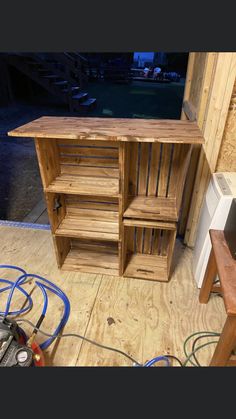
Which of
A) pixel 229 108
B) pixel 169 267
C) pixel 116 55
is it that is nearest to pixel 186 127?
pixel 229 108

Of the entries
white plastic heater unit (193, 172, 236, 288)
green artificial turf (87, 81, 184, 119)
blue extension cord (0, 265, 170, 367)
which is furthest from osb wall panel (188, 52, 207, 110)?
green artificial turf (87, 81, 184, 119)

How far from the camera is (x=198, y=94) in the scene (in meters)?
1.85

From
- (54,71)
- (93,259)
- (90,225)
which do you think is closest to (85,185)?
(90,225)

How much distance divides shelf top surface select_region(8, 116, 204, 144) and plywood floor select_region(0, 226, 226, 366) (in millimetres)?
1103

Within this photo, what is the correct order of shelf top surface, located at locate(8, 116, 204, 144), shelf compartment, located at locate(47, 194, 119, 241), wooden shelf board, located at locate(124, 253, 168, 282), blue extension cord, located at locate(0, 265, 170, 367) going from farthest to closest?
wooden shelf board, located at locate(124, 253, 168, 282)
shelf compartment, located at locate(47, 194, 119, 241)
blue extension cord, located at locate(0, 265, 170, 367)
shelf top surface, located at locate(8, 116, 204, 144)

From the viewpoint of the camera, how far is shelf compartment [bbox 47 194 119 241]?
1.78 meters

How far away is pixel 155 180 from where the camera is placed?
5.87ft

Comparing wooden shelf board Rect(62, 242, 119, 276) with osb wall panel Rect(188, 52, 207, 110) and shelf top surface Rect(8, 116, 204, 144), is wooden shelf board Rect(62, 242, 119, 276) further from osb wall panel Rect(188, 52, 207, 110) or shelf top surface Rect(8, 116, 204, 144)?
osb wall panel Rect(188, 52, 207, 110)

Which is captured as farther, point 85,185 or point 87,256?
point 87,256

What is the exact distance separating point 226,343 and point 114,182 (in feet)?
3.62

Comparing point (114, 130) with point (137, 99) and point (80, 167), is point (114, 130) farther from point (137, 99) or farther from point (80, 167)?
point (137, 99)

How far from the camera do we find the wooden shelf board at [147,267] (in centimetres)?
194

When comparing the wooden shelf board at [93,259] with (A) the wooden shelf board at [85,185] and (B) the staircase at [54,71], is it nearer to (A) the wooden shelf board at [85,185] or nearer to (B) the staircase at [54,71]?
(A) the wooden shelf board at [85,185]

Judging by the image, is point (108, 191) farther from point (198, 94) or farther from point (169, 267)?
point (198, 94)
